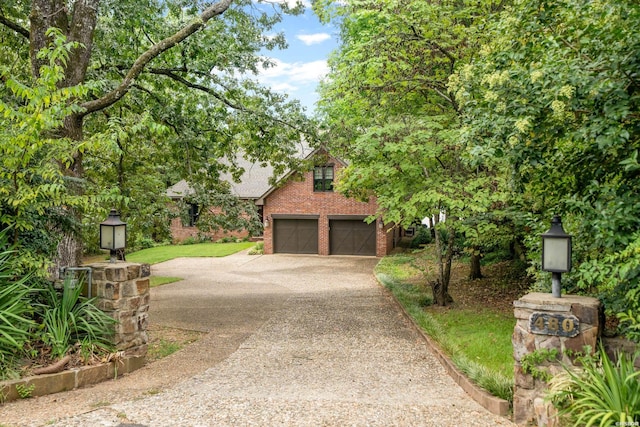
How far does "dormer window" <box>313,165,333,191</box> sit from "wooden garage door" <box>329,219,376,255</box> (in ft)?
6.16

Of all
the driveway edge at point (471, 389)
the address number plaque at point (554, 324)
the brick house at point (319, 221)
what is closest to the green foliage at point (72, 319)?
the driveway edge at point (471, 389)

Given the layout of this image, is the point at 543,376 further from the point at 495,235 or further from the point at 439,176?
the point at 495,235

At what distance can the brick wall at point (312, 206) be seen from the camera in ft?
80.6

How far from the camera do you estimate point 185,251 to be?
26500 millimetres

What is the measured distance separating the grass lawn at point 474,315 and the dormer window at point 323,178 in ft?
26.2

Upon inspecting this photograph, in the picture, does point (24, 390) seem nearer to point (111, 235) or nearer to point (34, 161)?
point (111, 235)

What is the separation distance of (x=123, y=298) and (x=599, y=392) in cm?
570

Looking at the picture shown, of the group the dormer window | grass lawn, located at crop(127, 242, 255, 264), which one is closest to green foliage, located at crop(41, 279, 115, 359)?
grass lawn, located at crop(127, 242, 255, 264)

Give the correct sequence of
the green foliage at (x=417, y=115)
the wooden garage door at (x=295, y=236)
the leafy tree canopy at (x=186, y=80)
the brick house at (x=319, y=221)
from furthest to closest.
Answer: the wooden garage door at (x=295, y=236)
the brick house at (x=319, y=221)
the leafy tree canopy at (x=186, y=80)
the green foliage at (x=417, y=115)

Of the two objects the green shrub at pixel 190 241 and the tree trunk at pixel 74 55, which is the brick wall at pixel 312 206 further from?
the tree trunk at pixel 74 55

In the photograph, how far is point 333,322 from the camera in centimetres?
991

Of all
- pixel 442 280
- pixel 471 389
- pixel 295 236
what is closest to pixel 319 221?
pixel 295 236

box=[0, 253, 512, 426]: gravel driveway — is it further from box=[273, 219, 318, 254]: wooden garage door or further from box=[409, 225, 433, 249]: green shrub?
box=[409, 225, 433, 249]: green shrub

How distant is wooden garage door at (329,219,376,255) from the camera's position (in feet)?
80.4
